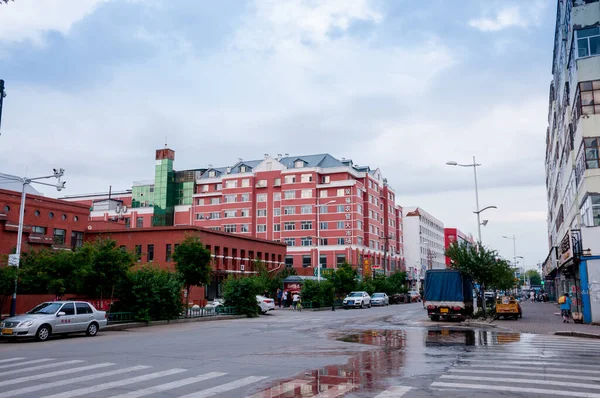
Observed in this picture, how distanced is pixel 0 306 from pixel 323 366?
63.0ft

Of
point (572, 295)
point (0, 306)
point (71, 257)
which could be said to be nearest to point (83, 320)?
point (71, 257)

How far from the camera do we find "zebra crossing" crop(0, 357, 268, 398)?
9.57 meters

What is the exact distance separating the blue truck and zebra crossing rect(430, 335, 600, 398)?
1378 centimetres

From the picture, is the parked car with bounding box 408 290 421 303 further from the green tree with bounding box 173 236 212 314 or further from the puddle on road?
the puddle on road

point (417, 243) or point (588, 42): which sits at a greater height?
point (588, 42)

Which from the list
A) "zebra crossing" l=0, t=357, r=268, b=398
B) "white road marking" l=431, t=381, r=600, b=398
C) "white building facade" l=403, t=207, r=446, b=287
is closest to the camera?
"white road marking" l=431, t=381, r=600, b=398

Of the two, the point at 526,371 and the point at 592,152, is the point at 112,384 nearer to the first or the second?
the point at 526,371

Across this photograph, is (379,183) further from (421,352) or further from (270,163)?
(421,352)

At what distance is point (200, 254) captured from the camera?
116ft

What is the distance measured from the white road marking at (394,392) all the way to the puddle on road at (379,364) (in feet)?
0.65

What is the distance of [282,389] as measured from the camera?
32.8 ft

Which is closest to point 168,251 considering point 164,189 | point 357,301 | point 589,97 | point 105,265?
point 357,301

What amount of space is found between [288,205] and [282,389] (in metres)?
82.7

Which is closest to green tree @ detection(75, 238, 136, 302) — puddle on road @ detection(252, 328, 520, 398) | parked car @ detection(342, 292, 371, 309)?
puddle on road @ detection(252, 328, 520, 398)
